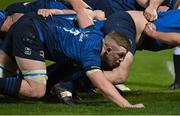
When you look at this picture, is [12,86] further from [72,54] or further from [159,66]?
[159,66]

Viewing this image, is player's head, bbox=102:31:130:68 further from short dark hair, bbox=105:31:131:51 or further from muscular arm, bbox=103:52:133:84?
muscular arm, bbox=103:52:133:84

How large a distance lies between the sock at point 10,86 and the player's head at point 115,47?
2.54 ft

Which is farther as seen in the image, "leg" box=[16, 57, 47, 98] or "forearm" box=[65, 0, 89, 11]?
"forearm" box=[65, 0, 89, 11]

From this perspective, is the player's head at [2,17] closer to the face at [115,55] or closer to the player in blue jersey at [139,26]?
the player in blue jersey at [139,26]

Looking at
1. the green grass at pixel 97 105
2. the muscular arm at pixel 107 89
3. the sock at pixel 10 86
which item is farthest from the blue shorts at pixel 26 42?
the muscular arm at pixel 107 89

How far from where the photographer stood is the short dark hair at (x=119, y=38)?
17.8 feet

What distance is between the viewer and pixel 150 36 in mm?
6129

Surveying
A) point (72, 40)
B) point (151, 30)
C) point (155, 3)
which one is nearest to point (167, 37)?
point (151, 30)

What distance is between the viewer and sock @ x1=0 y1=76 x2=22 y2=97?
18.7 feet

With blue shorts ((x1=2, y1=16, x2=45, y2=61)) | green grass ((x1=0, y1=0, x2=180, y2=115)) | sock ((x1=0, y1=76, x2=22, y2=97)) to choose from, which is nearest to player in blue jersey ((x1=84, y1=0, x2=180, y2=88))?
green grass ((x1=0, y1=0, x2=180, y2=115))

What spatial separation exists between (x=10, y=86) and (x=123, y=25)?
1.13m

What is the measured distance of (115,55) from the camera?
215 inches

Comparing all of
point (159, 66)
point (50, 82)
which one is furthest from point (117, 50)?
point (159, 66)

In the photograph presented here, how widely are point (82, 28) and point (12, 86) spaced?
77 centimetres
